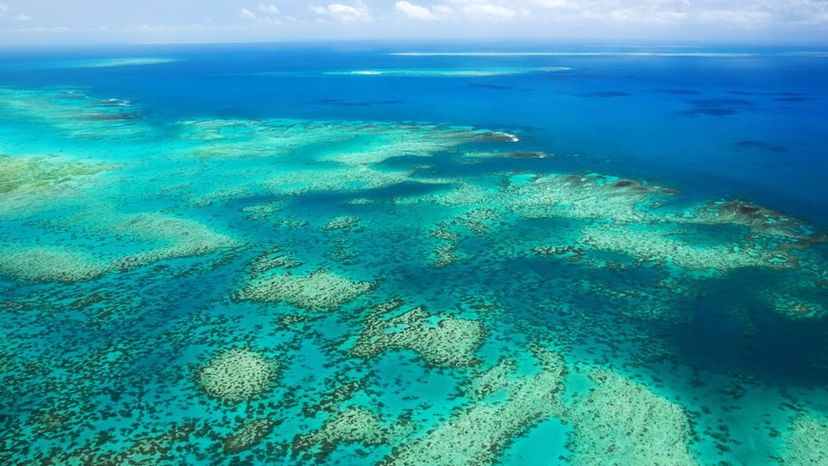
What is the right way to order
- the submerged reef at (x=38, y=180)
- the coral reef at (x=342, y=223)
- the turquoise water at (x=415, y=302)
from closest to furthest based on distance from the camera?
1. the turquoise water at (x=415, y=302)
2. the coral reef at (x=342, y=223)
3. the submerged reef at (x=38, y=180)

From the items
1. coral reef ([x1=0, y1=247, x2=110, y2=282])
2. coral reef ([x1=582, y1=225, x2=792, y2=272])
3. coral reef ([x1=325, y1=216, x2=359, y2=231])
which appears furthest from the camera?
coral reef ([x1=325, y1=216, x2=359, y2=231])

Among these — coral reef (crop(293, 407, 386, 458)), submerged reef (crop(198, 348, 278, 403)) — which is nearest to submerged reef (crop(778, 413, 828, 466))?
coral reef (crop(293, 407, 386, 458))

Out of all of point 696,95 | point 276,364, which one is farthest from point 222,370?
point 696,95

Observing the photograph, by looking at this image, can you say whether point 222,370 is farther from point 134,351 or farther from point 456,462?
point 456,462

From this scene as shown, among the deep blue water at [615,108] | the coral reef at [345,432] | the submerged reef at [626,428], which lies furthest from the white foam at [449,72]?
the coral reef at [345,432]

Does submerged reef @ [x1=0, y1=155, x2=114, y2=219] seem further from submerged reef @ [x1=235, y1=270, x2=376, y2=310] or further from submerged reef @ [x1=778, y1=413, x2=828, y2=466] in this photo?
submerged reef @ [x1=778, y1=413, x2=828, y2=466]

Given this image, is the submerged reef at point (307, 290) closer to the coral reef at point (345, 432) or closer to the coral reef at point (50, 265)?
the coral reef at point (345, 432)

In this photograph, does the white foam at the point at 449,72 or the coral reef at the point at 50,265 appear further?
the white foam at the point at 449,72
